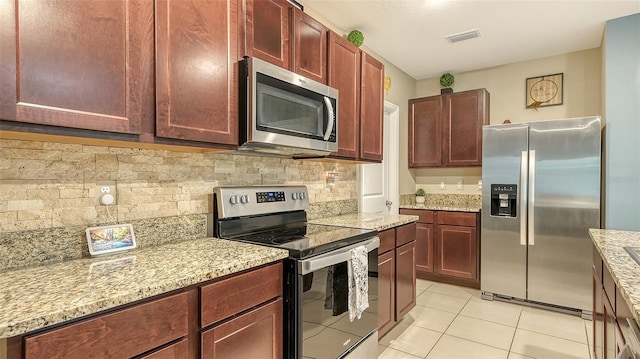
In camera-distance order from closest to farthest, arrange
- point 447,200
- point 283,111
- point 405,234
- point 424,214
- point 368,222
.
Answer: point 283,111 < point 368,222 < point 405,234 < point 424,214 < point 447,200

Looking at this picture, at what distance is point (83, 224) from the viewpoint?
4.68 feet

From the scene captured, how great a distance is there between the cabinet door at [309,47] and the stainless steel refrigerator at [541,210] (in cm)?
208

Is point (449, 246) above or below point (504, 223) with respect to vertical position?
below

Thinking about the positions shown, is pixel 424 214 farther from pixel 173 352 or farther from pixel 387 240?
pixel 173 352

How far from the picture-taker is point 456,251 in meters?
3.76

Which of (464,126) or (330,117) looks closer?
(330,117)

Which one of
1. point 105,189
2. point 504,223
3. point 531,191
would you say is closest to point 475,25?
point 531,191

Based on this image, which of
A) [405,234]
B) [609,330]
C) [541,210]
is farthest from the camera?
[541,210]

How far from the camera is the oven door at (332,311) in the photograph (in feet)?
5.18

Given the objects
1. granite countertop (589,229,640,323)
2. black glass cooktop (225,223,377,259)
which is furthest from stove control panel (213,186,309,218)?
granite countertop (589,229,640,323)

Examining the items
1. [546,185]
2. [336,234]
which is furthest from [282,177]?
[546,185]

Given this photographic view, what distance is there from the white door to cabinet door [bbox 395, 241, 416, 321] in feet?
2.54

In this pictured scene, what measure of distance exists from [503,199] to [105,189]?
3.35 meters

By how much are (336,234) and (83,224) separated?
1252 millimetres
